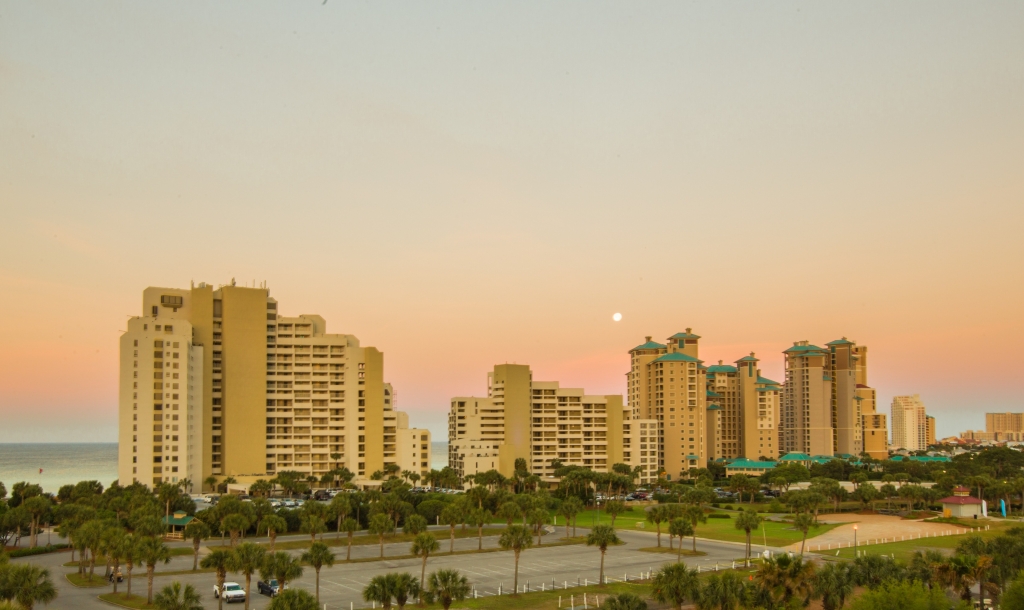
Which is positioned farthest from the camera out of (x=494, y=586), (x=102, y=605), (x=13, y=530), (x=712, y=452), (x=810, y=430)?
(x=810, y=430)

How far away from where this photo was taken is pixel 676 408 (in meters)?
154

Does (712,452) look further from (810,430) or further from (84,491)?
(84,491)

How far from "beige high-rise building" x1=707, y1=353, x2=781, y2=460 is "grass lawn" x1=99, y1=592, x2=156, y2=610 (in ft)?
454

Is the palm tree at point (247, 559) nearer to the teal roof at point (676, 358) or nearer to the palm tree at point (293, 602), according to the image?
the palm tree at point (293, 602)

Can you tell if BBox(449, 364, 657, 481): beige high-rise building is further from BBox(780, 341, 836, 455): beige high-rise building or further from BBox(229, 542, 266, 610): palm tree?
BBox(229, 542, 266, 610): palm tree

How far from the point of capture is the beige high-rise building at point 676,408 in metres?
152

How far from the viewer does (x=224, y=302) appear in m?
117

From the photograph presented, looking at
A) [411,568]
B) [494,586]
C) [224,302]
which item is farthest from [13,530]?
[224,302]

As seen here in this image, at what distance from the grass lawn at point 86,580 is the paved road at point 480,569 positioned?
52cm

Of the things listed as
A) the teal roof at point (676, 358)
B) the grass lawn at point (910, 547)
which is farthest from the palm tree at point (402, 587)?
the teal roof at point (676, 358)

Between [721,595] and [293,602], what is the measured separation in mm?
17687

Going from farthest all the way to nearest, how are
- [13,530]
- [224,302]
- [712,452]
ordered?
[712,452], [224,302], [13,530]

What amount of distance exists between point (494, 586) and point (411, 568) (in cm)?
892

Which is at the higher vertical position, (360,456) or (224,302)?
(224,302)
